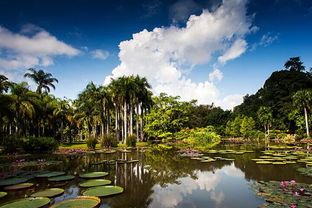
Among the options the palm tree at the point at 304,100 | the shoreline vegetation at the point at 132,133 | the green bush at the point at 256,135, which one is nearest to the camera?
the shoreline vegetation at the point at 132,133

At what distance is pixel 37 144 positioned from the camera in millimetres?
20516

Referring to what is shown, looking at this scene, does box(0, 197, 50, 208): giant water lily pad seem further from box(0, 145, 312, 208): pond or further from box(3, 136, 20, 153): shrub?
box(3, 136, 20, 153): shrub

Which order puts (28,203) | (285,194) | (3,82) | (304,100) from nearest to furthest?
1. (28,203)
2. (285,194)
3. (3,82)
4. (304,100)

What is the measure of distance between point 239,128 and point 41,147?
170 feet

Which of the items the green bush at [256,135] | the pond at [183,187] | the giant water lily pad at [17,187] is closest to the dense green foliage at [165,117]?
the green bush at [256,135]

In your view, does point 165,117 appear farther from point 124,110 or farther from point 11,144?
point 11,144

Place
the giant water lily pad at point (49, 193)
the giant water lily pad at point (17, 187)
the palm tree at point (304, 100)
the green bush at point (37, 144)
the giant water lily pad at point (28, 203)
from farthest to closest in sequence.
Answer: the palm tree at point (304, 100), the green bush at point (37, 144), the giant water lily pad at point (17, 187), the giant water lily pad at point (49, 193), the giant water lily pad at point (28, 203)

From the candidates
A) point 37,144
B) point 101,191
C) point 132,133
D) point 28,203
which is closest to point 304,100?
point 132,133

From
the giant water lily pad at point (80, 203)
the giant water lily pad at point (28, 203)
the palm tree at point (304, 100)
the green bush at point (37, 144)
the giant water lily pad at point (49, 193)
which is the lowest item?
the giant water lily pad at point (49, 193)

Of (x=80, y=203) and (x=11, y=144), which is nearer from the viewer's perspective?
(x=80, y=203)

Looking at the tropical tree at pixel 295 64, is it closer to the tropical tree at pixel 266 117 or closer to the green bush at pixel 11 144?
the tropical tree at pixel 266 117

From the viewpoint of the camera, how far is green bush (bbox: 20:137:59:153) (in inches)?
787

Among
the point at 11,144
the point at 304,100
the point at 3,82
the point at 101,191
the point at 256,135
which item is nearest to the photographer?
the point at 101,191

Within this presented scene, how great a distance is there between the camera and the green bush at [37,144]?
1998cm
